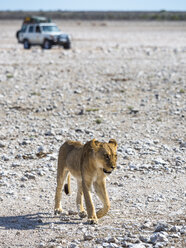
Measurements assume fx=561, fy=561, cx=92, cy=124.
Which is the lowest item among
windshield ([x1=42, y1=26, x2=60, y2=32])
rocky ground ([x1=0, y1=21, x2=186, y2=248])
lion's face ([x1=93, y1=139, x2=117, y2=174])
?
windshield ([x1=42, y1=26, x2=60, y2=32])

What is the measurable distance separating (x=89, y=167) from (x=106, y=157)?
1.20 feet

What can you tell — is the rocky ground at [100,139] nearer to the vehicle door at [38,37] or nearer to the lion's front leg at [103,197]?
the lion's front leg at [103,197]

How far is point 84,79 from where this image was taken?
2122cm

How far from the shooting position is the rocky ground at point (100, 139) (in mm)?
7000

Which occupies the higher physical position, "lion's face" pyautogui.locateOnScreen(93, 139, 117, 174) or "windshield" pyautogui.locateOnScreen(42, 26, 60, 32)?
"lion's face" pyautogui.locateOnScreen(93, 139, 117, 174)

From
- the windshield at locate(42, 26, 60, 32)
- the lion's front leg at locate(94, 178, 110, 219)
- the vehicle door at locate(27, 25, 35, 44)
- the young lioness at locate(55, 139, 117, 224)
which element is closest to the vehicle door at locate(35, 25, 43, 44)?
the vehicle door at locate(27, 25, 35, 44)

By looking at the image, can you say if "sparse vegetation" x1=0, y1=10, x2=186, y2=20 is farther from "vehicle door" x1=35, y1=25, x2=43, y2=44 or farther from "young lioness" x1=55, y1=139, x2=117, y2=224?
"young lioness" x1=55, y1=139, x2=117, y2=224

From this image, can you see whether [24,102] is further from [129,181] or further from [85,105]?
[129,181]

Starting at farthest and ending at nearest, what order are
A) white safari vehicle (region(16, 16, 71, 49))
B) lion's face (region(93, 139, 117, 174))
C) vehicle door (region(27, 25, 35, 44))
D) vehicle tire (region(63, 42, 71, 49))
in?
vehicle door (region(27, 25, 35, 44)) < vehicle tire (region(63, 42, 71, 49)) < white safari vehicle (region(16, 16, 71, 49)) < lion's face (region(93, 139, 117, 174))

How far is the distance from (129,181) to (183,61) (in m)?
20.2

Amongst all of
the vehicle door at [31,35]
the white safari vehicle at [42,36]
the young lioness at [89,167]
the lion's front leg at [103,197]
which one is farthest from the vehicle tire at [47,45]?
the lion's front leg at [103,197]

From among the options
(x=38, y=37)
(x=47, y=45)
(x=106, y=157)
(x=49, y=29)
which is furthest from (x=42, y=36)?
(x=106, y=157)

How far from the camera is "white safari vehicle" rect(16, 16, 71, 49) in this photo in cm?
3738

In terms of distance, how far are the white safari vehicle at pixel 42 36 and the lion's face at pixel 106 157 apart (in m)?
30.7
